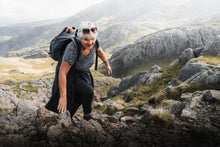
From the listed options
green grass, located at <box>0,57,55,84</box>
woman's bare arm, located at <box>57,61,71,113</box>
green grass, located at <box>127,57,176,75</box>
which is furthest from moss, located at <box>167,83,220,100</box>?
green grass, located at <box>0,57,55,84</box>

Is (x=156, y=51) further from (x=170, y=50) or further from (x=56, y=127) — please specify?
(x=56, y=127)

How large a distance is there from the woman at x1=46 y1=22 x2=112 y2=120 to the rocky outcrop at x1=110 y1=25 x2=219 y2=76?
41.9 meters

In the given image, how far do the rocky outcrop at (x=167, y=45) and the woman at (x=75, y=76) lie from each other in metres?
41.9

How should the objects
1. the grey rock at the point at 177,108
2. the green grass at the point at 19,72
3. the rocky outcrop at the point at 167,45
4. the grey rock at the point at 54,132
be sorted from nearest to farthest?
the grey rock at the point at 54,132, the grey rock at the point at 177,108, the rocky outcrop at the point at 167,45, the green grass at the point at 19,72

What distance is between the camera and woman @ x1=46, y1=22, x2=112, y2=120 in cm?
398

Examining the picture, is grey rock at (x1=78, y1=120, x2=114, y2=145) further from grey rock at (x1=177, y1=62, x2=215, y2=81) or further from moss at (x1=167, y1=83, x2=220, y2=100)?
grey rock at (x1=177, y1=62, x2=215, y2=81)

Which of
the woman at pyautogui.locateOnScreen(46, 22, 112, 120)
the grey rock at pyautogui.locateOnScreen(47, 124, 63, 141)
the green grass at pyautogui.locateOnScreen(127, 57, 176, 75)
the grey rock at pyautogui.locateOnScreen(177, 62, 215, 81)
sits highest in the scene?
the woman at pyautogui.locateOnScreen(46, 22, 112, 120)

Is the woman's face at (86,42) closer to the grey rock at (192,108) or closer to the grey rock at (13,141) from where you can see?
the grey rock at (13,141)

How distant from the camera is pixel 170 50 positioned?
145 ft

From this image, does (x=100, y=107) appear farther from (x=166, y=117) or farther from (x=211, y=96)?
(x=211, y=96)

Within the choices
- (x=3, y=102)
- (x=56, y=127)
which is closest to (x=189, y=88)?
(x=56, y=127)

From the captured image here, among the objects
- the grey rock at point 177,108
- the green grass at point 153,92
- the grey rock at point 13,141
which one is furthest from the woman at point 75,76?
the green grass at point 153,92

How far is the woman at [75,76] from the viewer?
3.98 m

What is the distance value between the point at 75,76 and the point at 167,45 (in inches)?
1783
